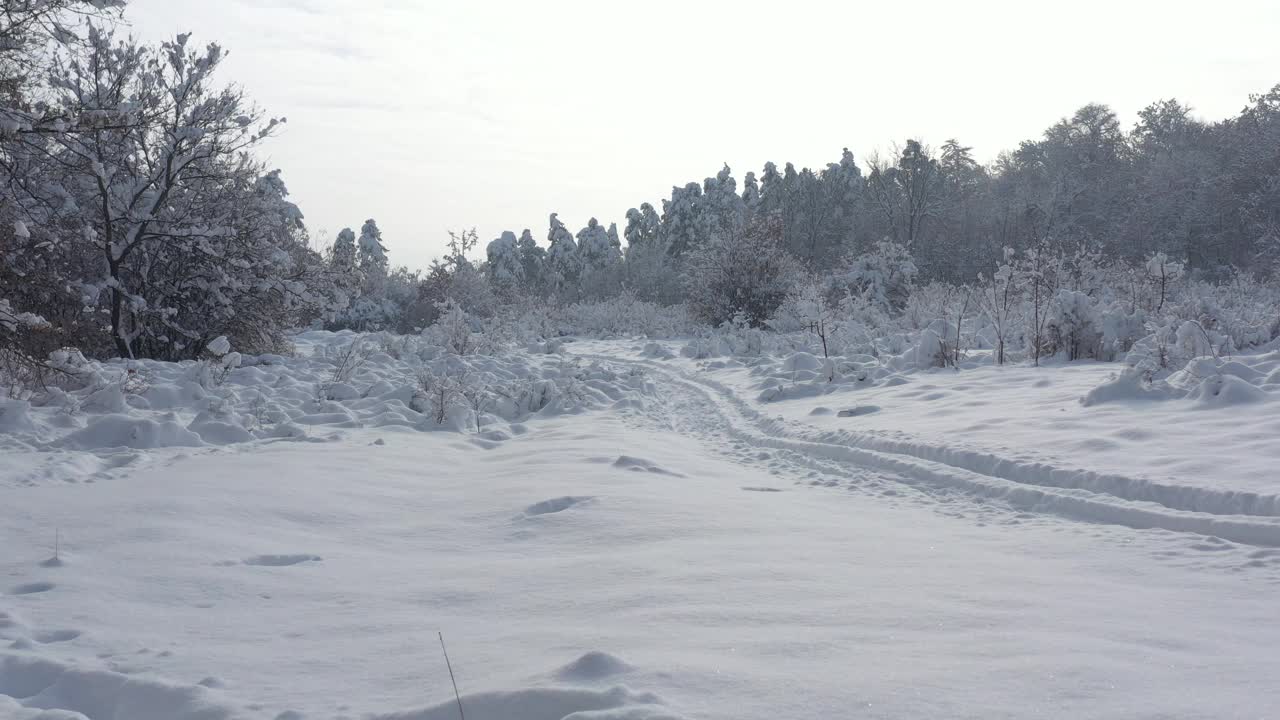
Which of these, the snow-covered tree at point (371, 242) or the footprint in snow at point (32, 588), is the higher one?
the snow-covered tree at point (371, 242)

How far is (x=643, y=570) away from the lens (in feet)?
10.4

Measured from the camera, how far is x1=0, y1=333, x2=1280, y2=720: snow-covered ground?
202cm

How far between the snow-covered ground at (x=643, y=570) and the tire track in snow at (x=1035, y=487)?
22mm

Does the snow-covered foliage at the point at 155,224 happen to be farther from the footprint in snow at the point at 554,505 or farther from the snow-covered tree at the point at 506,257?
the snow-covered tree at the point at 506,257

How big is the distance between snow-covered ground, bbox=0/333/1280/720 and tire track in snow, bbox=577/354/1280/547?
2 centimetres

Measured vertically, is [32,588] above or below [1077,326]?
below

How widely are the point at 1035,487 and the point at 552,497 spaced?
276cm

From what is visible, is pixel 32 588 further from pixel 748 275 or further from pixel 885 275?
pixel 885 275

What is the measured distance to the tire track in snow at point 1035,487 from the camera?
3805 mm

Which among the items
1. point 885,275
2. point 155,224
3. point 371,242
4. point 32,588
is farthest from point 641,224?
point 32,588

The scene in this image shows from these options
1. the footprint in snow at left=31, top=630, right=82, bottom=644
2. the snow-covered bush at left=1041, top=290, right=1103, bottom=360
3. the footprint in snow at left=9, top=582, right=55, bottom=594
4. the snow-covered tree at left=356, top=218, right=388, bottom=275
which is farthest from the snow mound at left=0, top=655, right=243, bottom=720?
the snow-covered tree at left=356, top=218, right=388, bottom=275

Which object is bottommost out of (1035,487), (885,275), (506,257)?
(1035,487)

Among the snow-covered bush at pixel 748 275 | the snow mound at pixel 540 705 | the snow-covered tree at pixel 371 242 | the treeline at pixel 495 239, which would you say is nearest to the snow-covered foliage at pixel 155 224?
the treeline at pixel 495 239

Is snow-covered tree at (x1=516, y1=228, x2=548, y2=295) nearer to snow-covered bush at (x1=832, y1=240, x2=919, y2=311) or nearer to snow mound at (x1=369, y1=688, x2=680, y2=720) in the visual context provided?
snow-covered bush at (x1=832, y1=240, x2=919, y2=311)
